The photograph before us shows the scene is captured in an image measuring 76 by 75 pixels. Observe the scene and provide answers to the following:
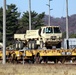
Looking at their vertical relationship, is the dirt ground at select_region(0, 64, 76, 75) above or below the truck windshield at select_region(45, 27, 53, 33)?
below

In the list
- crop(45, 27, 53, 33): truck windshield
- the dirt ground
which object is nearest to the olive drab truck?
crop(45, 27, 53, 33): truck windshield

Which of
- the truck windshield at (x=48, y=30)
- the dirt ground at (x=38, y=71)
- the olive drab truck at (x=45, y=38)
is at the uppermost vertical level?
the truck windshield at (x=48, y=30)

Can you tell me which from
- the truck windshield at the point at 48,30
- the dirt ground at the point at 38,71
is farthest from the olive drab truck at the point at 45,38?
the dirt ground at the point at 38,71

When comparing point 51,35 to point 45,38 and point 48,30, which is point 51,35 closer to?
point 48,30

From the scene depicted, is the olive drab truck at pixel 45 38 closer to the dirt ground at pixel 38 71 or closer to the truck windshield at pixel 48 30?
the truck windshield at pixel 48 30

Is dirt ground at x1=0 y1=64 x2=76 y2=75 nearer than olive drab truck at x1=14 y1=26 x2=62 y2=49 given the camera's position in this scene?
Yes

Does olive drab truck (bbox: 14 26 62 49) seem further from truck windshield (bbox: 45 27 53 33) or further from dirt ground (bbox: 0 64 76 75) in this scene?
dirt ground (bbox: 0 64 76 75)

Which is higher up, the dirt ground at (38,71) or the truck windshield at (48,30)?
the truck windshield at (48,30)

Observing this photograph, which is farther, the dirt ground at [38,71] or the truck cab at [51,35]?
the truck cab at [51,35]

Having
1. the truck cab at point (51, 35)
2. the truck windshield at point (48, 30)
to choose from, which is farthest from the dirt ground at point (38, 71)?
the truck windshield at point (48, 30)

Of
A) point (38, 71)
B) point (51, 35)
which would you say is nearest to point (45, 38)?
point (51, 35)

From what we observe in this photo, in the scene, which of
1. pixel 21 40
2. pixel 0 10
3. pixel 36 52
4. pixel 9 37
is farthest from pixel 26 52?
pixel 0 10

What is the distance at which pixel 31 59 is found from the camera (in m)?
40.6

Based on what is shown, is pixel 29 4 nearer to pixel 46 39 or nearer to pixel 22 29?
pixel 46 39
